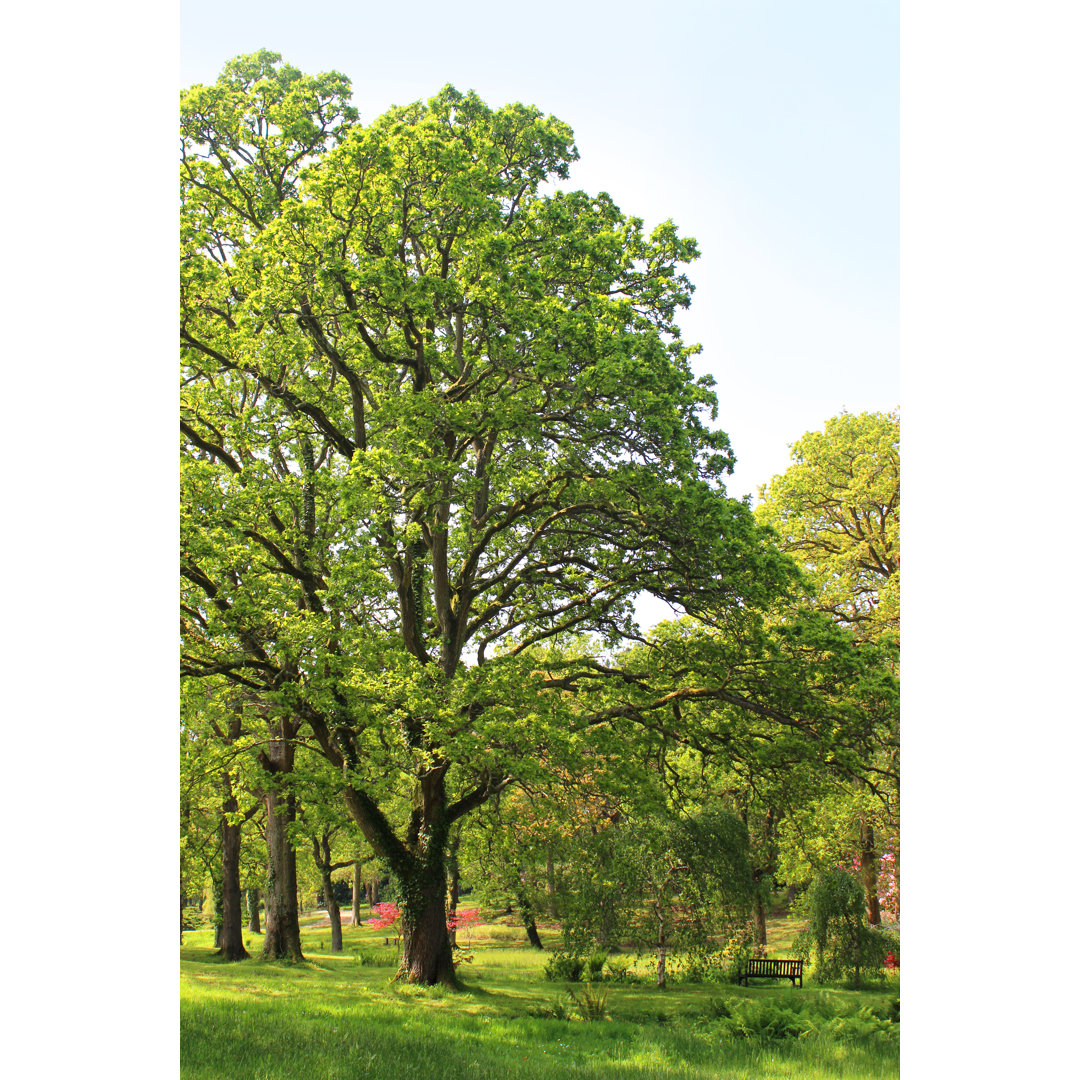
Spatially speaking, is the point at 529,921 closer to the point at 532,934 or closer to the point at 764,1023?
the point at 532,934

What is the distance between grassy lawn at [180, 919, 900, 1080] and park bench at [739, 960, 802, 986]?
2.54ft

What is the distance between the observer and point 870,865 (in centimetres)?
2220

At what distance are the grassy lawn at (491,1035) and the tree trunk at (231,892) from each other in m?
5.95

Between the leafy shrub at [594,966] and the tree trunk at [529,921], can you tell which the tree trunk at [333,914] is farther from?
the leafy shrub at [594,966]

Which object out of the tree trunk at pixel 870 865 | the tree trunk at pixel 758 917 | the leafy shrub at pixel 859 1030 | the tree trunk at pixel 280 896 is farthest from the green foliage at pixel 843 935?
the tree trunk at pixel 280 896

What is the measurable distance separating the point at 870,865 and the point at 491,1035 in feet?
50.3

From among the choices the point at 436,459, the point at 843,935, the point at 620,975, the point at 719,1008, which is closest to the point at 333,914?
the point at 620,975

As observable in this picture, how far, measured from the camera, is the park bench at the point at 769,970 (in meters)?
17.4

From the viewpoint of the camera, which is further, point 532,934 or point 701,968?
point 532,934

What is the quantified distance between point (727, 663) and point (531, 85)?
931cm

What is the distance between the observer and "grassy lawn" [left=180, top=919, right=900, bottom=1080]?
27.3ft

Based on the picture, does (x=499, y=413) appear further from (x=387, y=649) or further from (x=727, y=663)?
(x=727, y=663)

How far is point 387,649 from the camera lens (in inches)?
517
